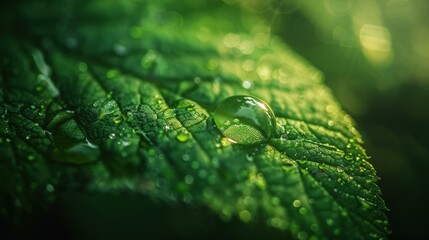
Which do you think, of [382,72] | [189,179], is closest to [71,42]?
[189,179]

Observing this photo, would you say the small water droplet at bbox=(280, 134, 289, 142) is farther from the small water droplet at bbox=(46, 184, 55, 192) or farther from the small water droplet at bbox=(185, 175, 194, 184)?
the small water droplet at bbox=(46, 184, 55, 192)

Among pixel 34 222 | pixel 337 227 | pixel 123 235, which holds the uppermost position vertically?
pixel 337 227

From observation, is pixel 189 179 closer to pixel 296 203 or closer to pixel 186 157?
pixel 186 157

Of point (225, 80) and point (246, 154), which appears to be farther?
point (225, 80)

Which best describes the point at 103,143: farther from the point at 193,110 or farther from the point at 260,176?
the point at 260,176

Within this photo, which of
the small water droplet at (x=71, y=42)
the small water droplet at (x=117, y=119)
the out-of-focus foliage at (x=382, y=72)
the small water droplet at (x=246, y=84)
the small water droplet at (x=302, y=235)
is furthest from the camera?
the out-of-focus foliage at (x=382, y=72)

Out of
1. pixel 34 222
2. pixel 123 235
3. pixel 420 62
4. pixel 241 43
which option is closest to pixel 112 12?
pixel 241 43

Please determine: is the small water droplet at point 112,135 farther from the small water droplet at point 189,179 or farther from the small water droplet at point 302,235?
the small water droplet at point 302,235

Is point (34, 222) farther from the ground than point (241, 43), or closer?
closer

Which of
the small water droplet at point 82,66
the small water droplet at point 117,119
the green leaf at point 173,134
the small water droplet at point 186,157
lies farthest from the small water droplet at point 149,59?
→ the small water droplet at point 186,157
